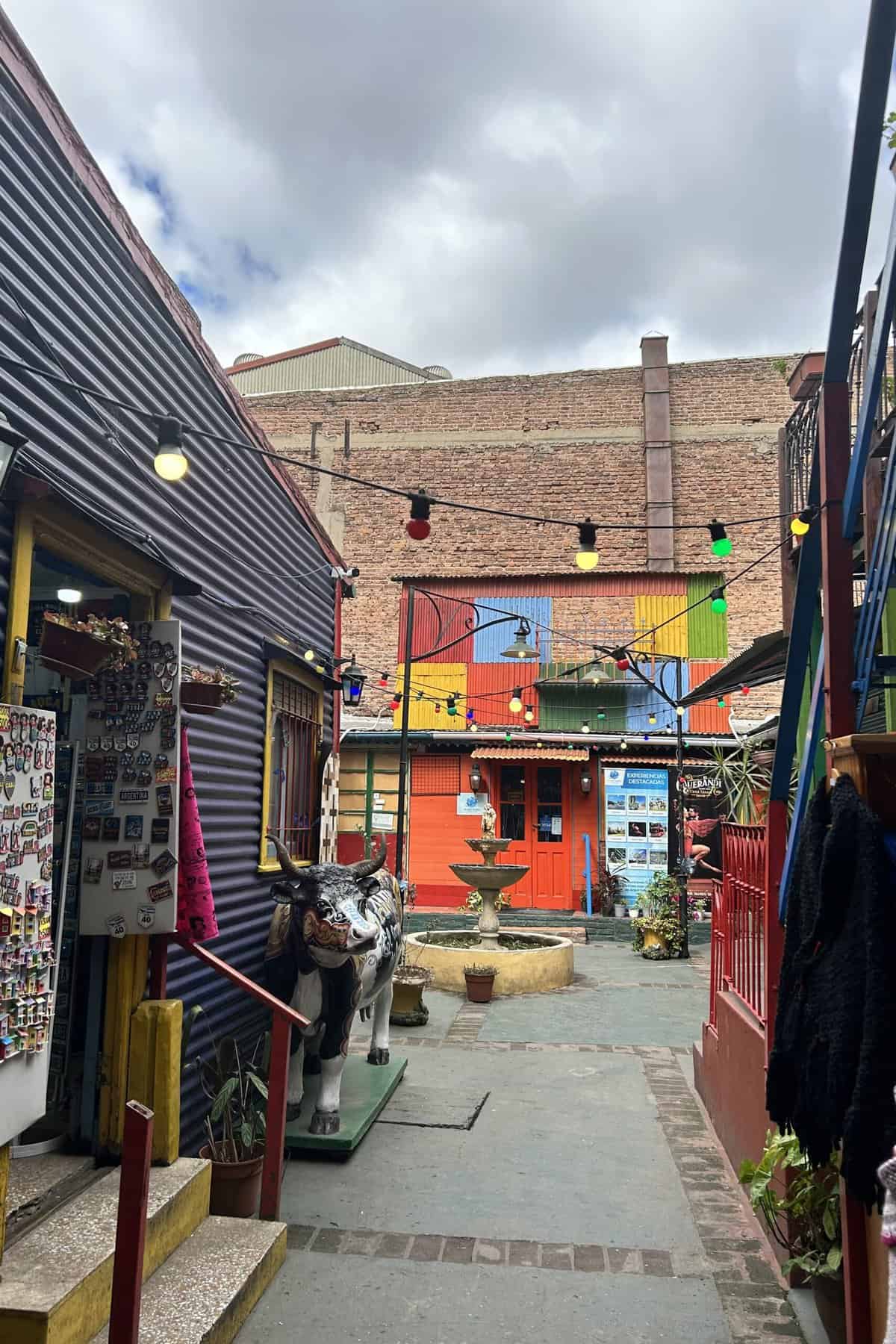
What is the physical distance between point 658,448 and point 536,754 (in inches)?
372

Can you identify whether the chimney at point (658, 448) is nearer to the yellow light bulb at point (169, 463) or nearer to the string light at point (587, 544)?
the string light at point (587, 544)

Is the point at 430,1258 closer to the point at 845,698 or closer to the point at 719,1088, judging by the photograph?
the point at 719,1088

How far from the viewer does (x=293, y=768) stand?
820 centimetres

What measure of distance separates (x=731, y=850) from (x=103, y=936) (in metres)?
3.89

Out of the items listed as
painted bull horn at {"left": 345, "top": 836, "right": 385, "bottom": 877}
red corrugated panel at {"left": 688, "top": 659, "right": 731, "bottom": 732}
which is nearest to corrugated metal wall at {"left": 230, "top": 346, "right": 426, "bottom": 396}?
red corrugated panel at {"left": 688, "top": 659, "right": 731, "bottom": 732}

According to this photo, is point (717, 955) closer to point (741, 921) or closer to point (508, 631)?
point (741, 921)

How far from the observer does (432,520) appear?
23141 mm

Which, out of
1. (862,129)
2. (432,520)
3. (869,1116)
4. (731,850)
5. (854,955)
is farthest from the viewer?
(432,520)

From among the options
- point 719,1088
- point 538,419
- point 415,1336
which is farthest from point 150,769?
point 538,419

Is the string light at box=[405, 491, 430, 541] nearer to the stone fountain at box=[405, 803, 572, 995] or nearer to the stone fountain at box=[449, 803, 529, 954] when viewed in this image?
the stone fountain at box=[405, 803, 572, 995]

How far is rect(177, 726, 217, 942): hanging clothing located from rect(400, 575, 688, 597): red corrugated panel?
18204mm

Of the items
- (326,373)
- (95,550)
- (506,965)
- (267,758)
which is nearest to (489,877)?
(506,965)

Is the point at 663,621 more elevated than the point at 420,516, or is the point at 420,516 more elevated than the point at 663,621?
the point at 663,621

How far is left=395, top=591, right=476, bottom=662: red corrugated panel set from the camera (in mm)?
22234
